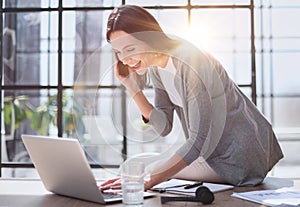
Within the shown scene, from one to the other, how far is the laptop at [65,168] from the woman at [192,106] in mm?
196

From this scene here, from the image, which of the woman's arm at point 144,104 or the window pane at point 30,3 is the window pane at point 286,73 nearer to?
the window pane at point 30,3

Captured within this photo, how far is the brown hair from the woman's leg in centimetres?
42

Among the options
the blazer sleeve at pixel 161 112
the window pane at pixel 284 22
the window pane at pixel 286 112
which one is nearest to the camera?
the blazer sleeve at pixel 161 112

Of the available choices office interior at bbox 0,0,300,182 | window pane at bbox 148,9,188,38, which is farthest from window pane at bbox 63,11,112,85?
window pane at bbox 148,9,188,38

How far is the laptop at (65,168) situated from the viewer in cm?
134

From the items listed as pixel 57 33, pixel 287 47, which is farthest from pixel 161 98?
pixel 287 47

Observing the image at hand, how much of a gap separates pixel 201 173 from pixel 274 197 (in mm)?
393

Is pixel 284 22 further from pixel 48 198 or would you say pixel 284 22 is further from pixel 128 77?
pixel 48 198

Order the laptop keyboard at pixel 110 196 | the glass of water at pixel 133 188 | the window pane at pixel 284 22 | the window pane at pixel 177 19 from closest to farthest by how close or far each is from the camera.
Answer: the glass of water at pixel 133 188, the laptop keyboard at pixel 110 196, the window pane at pixel 177 19, the window pane at pixel 284 22

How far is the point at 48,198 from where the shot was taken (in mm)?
1510

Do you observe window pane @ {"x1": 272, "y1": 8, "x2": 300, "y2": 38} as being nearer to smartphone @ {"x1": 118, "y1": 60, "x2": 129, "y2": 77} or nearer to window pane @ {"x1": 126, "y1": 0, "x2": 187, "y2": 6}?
window pane @ {"x1": 126, "y1": 0, "x2": 187, "y2": 6}

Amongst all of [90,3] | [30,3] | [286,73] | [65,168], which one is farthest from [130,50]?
[286,73]

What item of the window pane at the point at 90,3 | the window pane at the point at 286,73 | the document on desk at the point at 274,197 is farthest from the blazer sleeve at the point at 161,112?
the window pane at the point at 286,73

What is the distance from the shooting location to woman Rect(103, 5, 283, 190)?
162 cm
